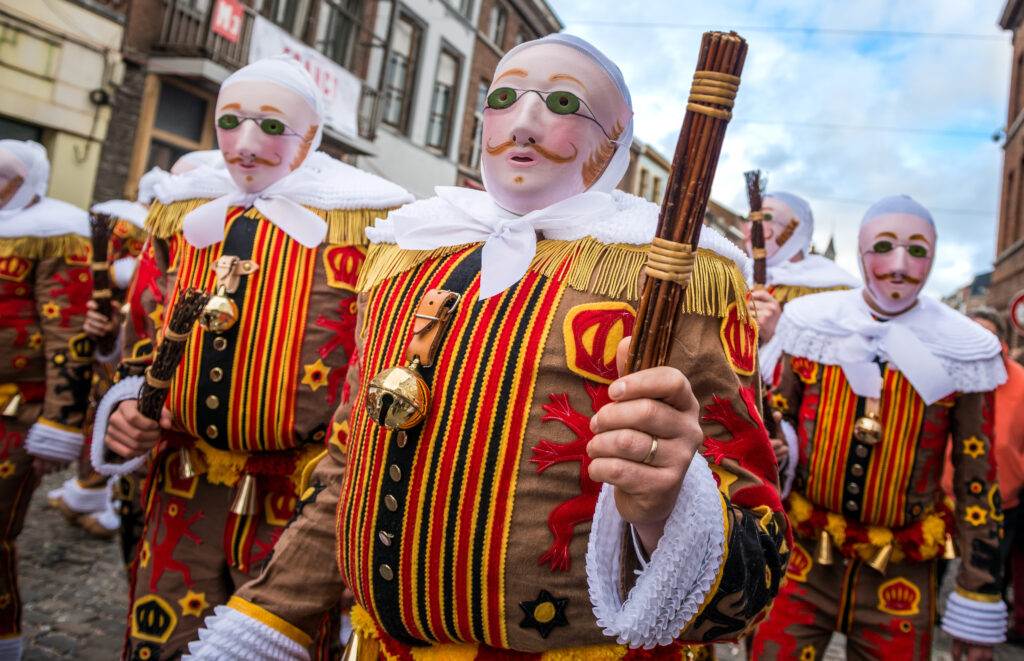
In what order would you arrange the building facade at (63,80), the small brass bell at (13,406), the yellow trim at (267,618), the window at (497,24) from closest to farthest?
the yellow trim at (267,618) < the small brass bell at (13,406) < the building facade at (63,80) < the window at (497,24)

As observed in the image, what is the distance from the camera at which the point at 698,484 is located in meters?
1.16

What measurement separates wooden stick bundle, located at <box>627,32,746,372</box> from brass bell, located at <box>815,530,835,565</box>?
7.73ft

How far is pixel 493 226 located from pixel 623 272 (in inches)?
12.5

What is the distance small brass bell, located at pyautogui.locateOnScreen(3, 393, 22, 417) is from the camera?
144 inches

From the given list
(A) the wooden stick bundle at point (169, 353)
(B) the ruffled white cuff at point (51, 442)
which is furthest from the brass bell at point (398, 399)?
(B) the ruffled white cuff at point (51, 442)

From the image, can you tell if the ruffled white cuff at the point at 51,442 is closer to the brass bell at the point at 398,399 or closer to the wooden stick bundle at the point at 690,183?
the brass bell at the point at 398,399

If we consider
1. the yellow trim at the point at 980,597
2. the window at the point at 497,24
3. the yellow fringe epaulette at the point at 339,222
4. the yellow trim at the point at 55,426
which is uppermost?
the window at the point at 497,24

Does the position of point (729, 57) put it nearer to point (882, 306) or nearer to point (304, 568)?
point (304, 568)

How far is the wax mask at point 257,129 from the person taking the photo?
2793mm

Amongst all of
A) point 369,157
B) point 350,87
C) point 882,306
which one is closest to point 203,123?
point 350,87

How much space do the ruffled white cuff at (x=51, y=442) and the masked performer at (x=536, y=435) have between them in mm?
2195

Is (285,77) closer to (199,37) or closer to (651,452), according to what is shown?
(651,452)

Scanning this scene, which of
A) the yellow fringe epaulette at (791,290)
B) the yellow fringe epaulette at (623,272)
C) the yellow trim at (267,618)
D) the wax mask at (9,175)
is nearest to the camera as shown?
the yellow fringe epaulette at (623,272)

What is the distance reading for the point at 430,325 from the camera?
5.00 ft
